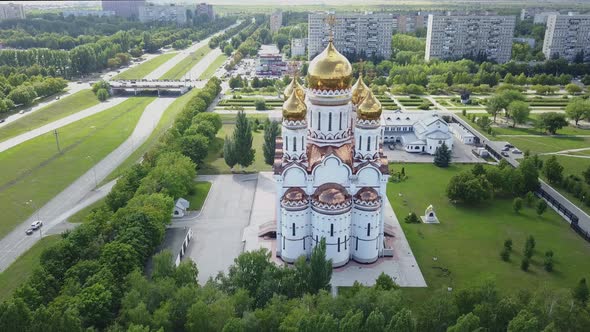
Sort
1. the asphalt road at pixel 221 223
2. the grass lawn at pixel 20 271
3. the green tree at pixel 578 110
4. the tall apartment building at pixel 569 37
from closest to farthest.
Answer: the grass lawn at pixel 20 271 < the asphalt road at pixel 221 223 < the green tree at pixel 578 110 < the tall apartment building at pixel 569 37

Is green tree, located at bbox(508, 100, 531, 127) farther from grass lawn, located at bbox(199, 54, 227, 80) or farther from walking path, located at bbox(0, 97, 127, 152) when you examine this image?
grass lawn, located at bbox(199, 54, 227, 80)

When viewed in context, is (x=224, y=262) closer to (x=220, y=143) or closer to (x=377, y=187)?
(x=377, y=187)

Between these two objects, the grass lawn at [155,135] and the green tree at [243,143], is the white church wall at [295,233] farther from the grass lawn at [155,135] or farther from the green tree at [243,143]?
the grass lawn at [155,135]

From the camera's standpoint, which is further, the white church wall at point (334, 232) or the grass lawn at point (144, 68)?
the grass lawn at point (144, 68)

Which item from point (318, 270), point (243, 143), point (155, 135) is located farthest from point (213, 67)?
point (318, 270)

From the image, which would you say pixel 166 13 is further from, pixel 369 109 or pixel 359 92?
pixel 369 109

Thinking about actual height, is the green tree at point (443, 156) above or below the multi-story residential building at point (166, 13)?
below

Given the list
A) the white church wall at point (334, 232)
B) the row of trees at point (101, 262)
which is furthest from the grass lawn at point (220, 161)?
the white church wall at point (334, 232)
